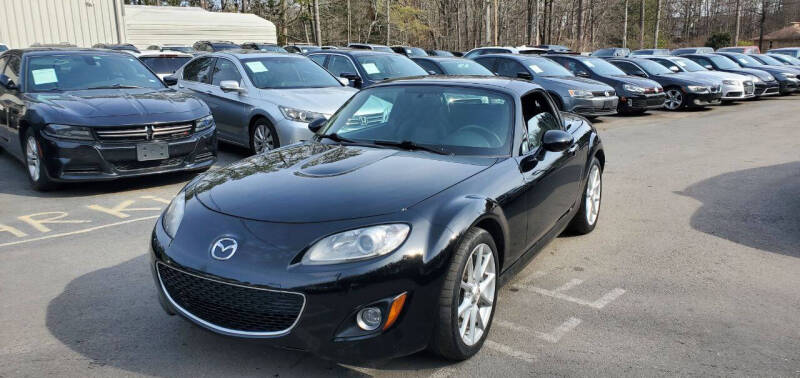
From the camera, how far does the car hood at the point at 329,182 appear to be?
300cm

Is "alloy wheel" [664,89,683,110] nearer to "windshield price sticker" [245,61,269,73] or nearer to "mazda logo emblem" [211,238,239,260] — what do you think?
"windshield price sticker" [245,61,269,73]

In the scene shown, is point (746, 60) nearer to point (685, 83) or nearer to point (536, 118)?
point (685, 83)

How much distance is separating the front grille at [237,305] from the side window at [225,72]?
21.1ft

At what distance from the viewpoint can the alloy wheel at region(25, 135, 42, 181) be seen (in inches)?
263

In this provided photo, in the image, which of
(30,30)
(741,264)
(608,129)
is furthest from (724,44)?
(741,264)

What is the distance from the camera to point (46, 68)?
7.52 m

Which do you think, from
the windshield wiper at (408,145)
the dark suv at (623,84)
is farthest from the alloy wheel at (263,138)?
the dark suv at (623,84)

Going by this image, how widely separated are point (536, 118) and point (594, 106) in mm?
9381

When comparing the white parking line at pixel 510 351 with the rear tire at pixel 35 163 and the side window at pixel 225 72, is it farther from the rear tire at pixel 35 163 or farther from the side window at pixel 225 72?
the side window at pixel 225 72

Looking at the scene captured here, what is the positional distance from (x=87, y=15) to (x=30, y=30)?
6.46 ft

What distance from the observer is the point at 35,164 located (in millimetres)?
6824

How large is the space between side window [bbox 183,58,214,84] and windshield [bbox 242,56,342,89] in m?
0.89

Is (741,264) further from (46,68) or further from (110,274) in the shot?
(46,68)

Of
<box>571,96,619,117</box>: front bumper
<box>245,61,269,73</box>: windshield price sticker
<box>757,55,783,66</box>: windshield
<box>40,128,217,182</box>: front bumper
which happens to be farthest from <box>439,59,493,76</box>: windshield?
<box>757,55,783,66</box>: windshield
